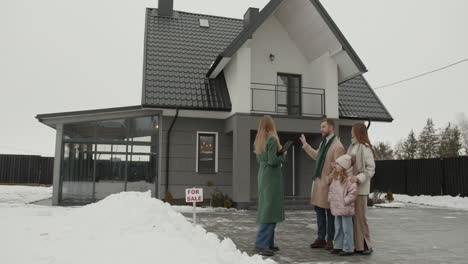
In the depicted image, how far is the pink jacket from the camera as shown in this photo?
5.23m

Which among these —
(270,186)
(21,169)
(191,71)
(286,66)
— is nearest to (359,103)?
(286,66)

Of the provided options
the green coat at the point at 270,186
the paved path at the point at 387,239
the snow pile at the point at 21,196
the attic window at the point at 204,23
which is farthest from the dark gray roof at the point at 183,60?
the green coat at the point at 270,186

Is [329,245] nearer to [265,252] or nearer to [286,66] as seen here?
[265,252]

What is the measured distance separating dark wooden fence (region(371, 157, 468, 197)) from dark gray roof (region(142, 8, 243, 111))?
10762mm

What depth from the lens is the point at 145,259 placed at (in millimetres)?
3914

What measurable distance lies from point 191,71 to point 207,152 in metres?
2.96

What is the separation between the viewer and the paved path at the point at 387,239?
199 inches

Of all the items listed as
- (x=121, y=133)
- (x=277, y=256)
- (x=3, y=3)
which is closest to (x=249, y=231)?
(x=277, y=256)

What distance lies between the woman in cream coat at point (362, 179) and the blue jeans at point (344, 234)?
0.57ft

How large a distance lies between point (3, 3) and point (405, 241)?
92.5ft

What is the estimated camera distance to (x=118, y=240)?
15.9 feet

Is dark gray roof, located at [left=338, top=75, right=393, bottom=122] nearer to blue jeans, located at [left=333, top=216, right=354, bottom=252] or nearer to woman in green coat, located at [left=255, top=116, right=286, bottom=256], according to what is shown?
blue jeans, located at [left=333, top=216, right=354, bottom=252]

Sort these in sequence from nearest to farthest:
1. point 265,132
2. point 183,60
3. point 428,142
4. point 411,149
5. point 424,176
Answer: point 265,132, point 183,60, point 424,176, point 411,149, point 428,142

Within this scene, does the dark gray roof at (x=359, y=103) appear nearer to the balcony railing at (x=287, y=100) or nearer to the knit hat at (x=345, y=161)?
the balcony railing at (x=287, y=100)
